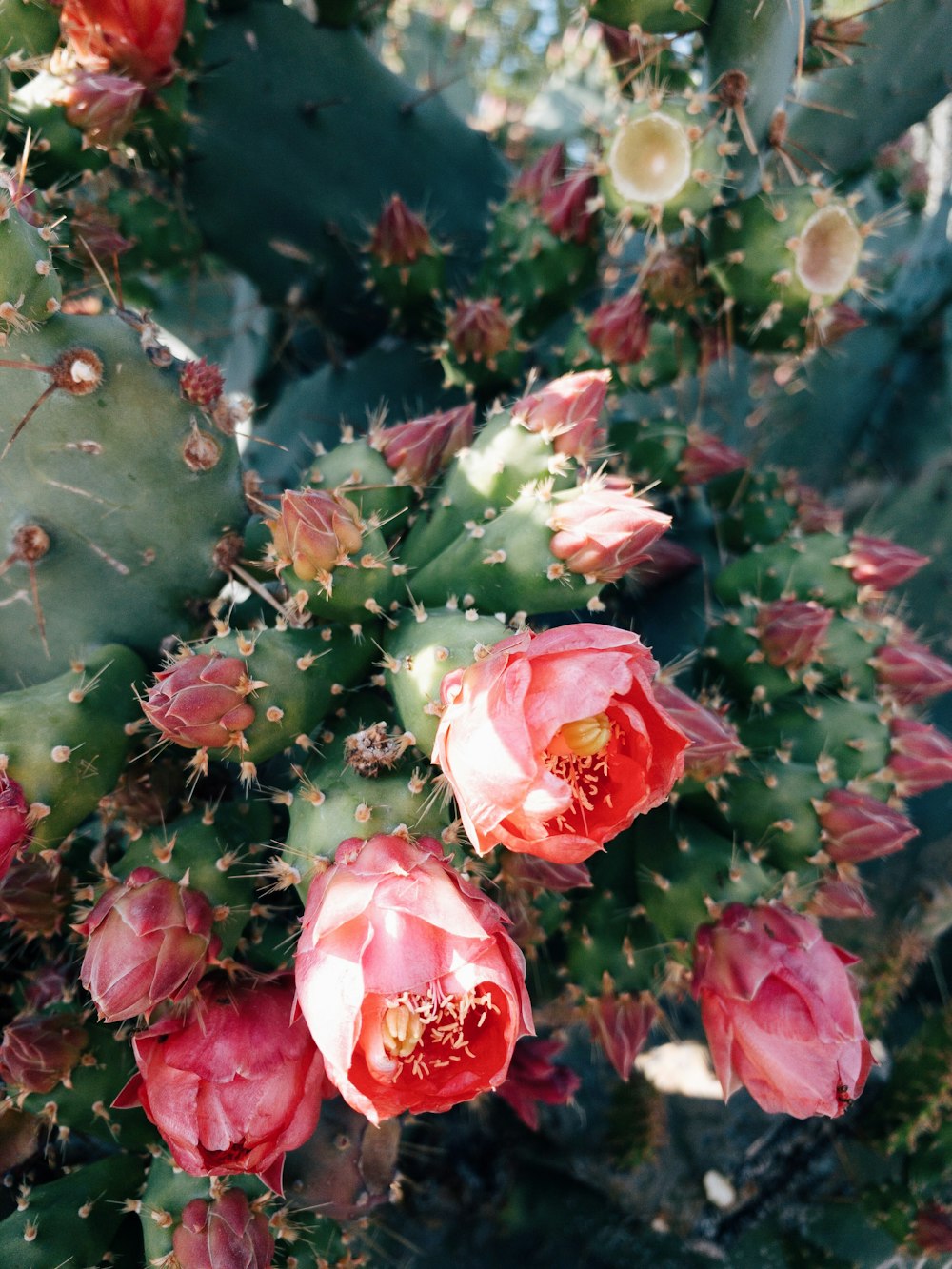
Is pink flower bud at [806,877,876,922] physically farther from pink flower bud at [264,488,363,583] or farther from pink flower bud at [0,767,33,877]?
pink flower bud at [0,767,33,877]

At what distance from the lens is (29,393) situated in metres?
1.14

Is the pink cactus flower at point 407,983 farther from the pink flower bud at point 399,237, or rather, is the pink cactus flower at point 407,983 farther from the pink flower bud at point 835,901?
the pink flower bud at point 399,237

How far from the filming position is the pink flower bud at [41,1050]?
1134 millimetres

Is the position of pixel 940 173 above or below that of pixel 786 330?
above

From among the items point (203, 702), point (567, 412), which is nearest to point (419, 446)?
point (567, 412)

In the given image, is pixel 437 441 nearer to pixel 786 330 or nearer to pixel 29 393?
pixel 29 393

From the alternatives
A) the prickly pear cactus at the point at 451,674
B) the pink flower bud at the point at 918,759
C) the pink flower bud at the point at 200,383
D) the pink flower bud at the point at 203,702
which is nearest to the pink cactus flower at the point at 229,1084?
the prickly pear cactus at the point at 451,674

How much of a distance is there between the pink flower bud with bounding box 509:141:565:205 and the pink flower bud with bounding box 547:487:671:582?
0.90 metres

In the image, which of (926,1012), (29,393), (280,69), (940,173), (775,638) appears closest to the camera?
(29,393)

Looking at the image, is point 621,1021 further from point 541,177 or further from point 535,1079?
point 541,177

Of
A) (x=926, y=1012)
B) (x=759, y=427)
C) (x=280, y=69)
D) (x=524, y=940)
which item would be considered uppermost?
(x=280, y=69)

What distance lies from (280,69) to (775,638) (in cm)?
142

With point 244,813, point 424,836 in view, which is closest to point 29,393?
point 244,813

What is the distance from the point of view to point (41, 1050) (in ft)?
3.76
